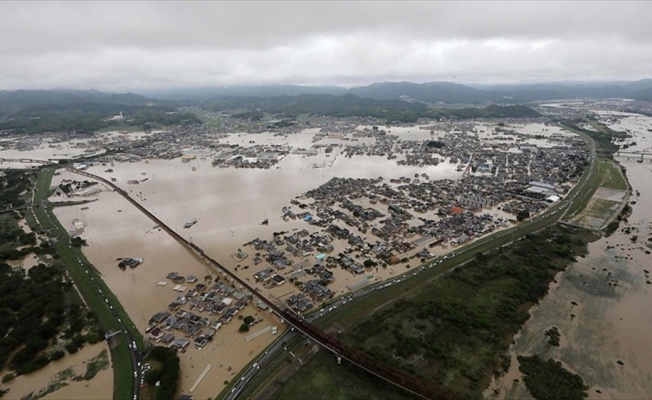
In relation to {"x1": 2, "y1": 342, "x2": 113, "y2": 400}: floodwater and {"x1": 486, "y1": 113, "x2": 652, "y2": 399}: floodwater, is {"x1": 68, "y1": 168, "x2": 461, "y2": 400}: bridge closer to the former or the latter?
{"x1": 486, "y1": 113, "x2": 652, "y2": 399}: floodwater

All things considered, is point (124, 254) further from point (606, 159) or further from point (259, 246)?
point (606, 159)

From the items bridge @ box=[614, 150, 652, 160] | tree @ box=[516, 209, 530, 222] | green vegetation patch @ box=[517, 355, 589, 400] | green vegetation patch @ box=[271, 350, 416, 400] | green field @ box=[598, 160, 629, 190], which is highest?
bridge @ box=[614, 150, 652, 160]

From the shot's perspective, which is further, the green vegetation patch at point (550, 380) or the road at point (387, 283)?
the road at point (387, 283)

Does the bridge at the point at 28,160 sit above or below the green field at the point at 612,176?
below

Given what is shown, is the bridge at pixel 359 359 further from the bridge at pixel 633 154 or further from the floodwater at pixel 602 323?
the bridge at pixel 633 154

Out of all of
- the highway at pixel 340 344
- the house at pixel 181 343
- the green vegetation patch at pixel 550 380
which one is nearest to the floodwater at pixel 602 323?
the green vegetation patch at pixel 550 380

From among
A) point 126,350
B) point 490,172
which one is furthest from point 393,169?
point 126,350

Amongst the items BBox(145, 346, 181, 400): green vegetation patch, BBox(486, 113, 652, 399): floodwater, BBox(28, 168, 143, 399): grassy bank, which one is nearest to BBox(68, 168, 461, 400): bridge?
BBox(486, 113, 652, 399): floodwater
